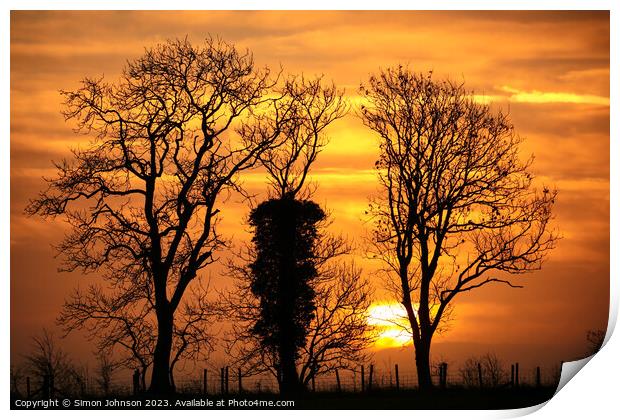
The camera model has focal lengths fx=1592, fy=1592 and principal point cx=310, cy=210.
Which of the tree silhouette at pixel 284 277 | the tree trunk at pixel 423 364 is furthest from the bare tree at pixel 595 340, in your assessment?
the tree silhouette at pixel 284 277

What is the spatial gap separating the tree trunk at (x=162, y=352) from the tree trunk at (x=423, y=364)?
5.00 metres

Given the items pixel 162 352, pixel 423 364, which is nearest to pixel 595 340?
pixel 423 364

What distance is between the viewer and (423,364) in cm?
3183

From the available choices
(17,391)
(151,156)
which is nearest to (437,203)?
(151,156)

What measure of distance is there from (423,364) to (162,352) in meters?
5.24

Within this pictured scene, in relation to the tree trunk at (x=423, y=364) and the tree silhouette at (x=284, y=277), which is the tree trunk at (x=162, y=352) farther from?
the tree trunk at (x=423, y=364)

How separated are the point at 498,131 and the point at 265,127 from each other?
15.1ft

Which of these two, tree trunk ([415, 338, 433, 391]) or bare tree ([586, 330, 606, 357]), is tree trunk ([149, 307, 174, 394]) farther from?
bare tree ([586, 330, 606, 357])

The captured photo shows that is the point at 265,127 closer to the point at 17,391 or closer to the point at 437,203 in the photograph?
the point at 437,203

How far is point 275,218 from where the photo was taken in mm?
34688

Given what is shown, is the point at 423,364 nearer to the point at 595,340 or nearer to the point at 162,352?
the point at 595,340

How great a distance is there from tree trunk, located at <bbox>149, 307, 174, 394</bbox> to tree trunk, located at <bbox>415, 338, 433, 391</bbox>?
500 centimetres

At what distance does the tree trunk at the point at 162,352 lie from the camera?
3064 cm

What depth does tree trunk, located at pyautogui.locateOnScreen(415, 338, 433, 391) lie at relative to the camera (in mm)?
31656
